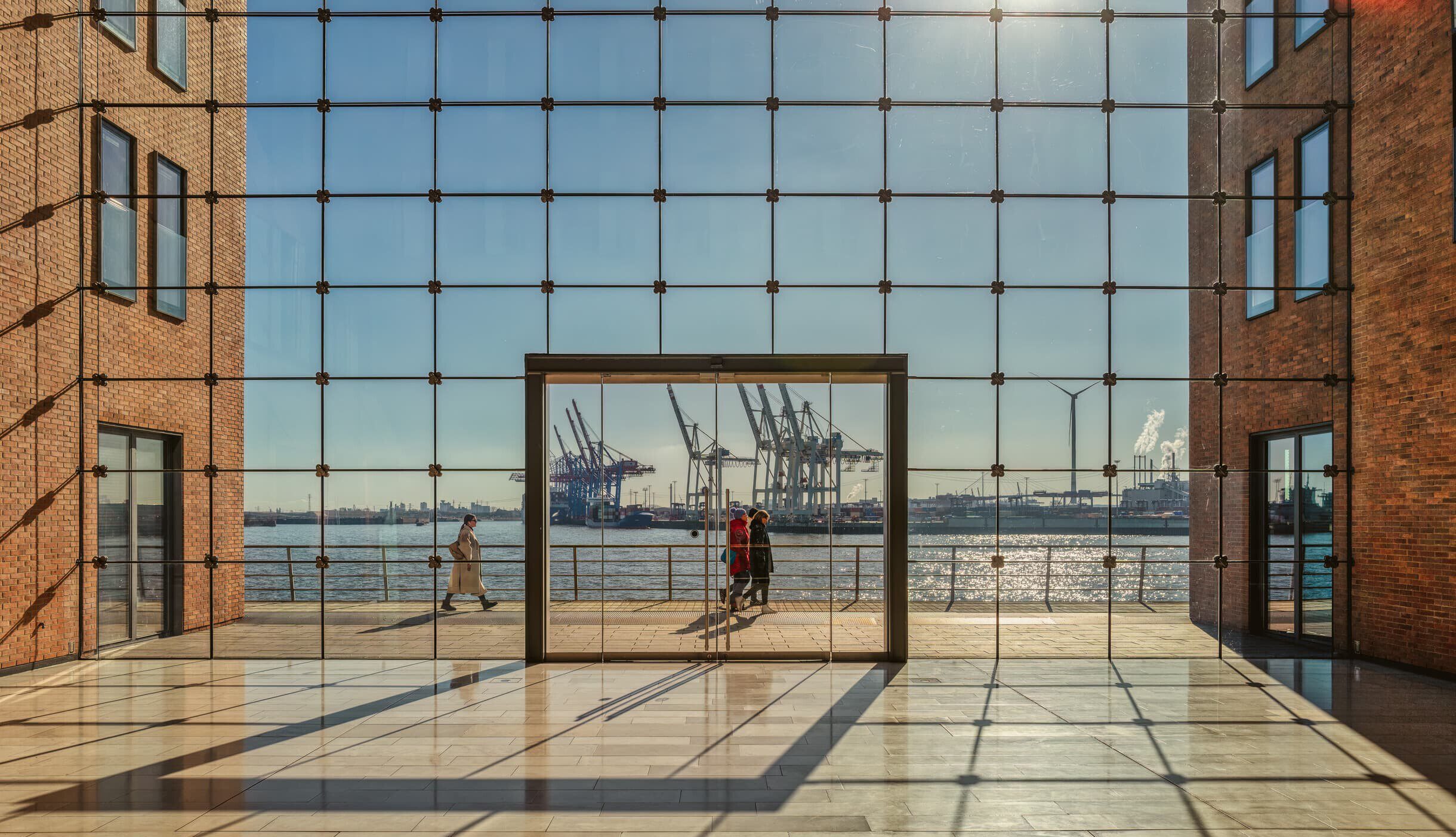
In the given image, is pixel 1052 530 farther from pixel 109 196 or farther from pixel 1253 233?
pixel 109 196

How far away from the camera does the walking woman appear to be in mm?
10820

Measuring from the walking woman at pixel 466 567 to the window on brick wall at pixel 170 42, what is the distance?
6.21m

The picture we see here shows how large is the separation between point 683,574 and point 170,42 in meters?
8.62

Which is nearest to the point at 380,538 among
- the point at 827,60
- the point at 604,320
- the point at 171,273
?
the point at 604,320

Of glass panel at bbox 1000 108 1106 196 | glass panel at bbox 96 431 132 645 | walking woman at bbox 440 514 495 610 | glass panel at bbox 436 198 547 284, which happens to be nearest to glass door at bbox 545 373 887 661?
walking woman at bbox 440 514 495 610

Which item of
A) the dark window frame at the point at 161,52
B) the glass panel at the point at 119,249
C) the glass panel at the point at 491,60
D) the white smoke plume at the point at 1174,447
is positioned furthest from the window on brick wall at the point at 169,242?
the white smoke plume at the point at 1174,447

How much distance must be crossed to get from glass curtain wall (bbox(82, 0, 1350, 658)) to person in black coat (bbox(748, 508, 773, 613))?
4.61 ft

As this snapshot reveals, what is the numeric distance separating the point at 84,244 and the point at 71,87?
5.41 ft

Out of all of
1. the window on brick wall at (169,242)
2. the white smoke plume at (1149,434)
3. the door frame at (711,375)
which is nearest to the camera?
A: the door frame at (711,375)

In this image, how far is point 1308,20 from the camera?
10.4 metres

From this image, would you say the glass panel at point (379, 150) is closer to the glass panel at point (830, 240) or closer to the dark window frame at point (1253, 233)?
the glass panel at point (830, 240)

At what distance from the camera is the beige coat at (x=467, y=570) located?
35.8 feet

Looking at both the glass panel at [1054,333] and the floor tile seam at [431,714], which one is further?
the glass panel at [1054,333]

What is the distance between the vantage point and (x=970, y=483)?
36.3ft
